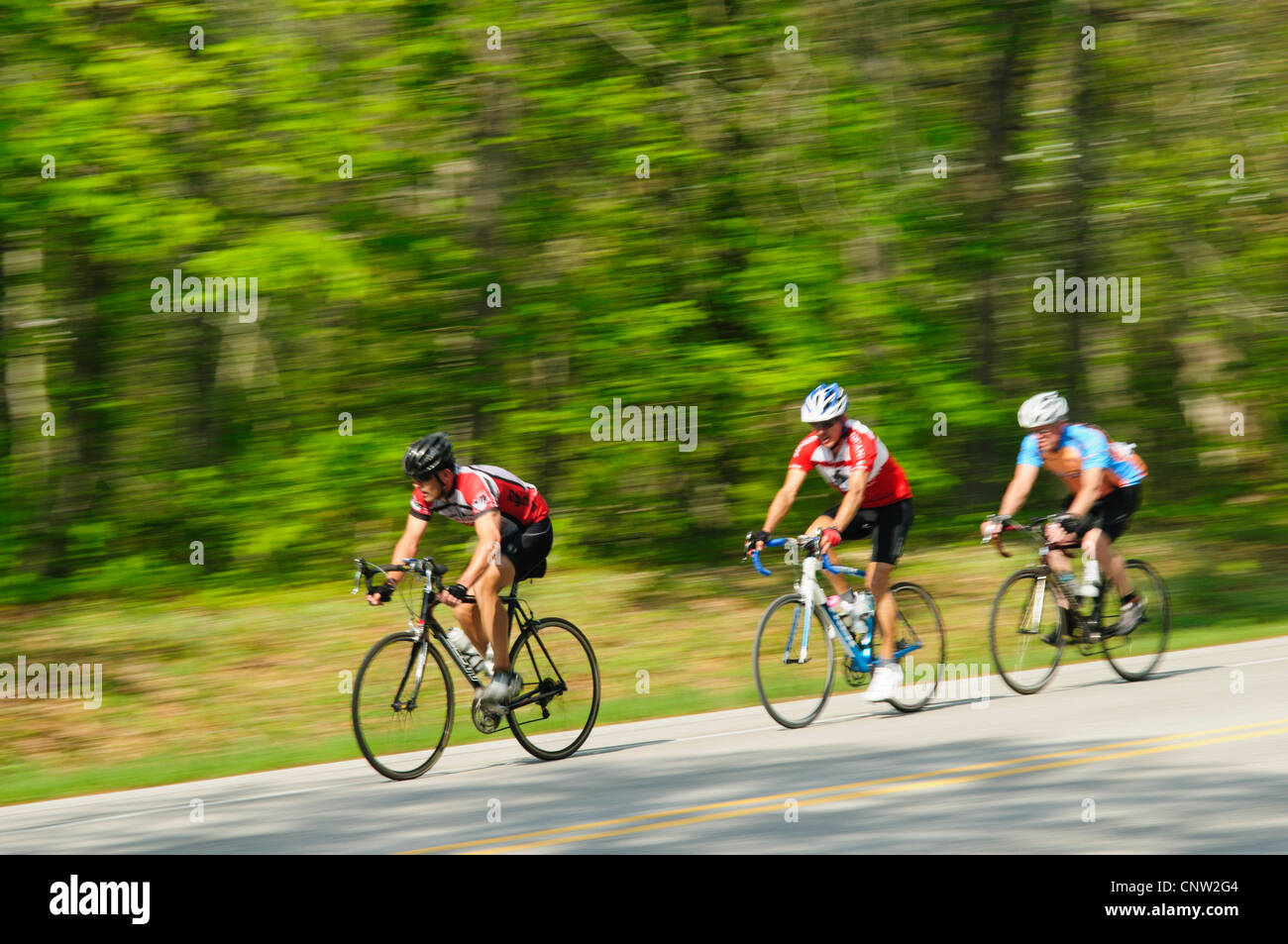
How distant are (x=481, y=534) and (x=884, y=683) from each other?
3243 millimetres

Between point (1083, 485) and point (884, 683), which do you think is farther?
point (1083, 485)

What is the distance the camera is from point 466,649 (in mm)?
8453

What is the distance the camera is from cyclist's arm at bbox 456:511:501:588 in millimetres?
8086

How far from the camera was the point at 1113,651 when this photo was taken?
10.6 m

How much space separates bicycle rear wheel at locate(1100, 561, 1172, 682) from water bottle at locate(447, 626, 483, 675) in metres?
4.90

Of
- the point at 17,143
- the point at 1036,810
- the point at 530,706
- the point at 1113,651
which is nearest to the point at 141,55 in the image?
the point at 17,143

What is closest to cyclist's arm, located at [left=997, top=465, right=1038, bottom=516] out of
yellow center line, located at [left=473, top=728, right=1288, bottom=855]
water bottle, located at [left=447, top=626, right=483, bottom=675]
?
yellow center line, located at [left=473, top=728, right=1288, bottom=855]

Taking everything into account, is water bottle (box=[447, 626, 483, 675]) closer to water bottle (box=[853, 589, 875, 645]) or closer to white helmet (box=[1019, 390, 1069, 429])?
water bottle (box=[853, 589, 875, 645])

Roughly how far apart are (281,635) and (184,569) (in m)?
2.69

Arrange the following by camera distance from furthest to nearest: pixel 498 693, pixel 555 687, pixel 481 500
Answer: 1. pixel 555 687
2. pixel 498 693
3. pixel 481 500

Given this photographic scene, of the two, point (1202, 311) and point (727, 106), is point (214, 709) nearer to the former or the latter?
point (727, 106)

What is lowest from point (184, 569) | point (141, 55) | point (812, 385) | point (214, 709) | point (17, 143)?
point (214, 709)

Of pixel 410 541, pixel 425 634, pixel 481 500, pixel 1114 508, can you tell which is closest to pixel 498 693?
pixel 425 634

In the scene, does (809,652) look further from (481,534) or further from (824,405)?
(481,534)
